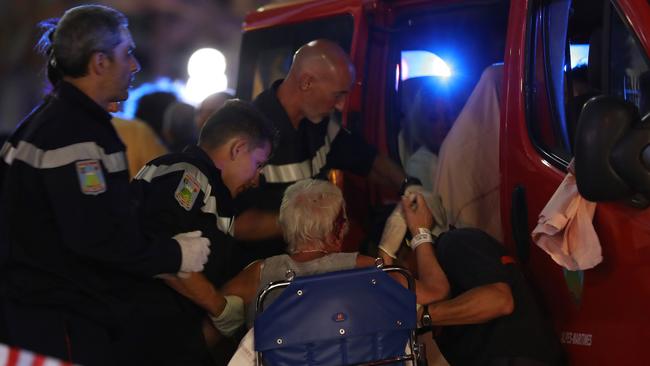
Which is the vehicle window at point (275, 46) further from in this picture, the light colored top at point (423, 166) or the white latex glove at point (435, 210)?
the white latex glove at point (435, 210)

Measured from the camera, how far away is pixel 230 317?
427 centimetres

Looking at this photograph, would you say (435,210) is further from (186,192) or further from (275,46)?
(275,46)

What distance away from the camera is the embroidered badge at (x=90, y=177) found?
12.0 ft

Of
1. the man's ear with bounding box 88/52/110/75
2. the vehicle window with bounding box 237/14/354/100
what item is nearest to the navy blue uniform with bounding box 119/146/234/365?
the man's ear with bounding box 88/52/110/75

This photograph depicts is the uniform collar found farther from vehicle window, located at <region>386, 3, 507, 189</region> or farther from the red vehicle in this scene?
vehicle window, located at <region>386, 3, 507, 189</region>

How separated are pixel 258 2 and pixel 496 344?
11.3 m

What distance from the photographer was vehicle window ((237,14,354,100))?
5.77 m

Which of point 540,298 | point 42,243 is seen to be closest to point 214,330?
point 42,243

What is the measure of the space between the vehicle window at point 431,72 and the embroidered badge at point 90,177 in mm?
2168

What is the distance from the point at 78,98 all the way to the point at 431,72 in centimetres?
227

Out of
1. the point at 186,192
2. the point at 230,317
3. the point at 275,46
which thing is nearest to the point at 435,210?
the point at 230,317

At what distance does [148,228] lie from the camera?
13.6 feet

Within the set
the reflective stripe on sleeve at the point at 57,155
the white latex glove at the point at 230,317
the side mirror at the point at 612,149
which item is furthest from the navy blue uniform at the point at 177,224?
the side mirror at the point at 612,149

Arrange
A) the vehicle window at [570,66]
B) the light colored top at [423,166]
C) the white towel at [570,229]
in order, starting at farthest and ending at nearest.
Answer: the light colored top at [423,166] < the vehicle window at [570,66] < the white towel at [570,229]
